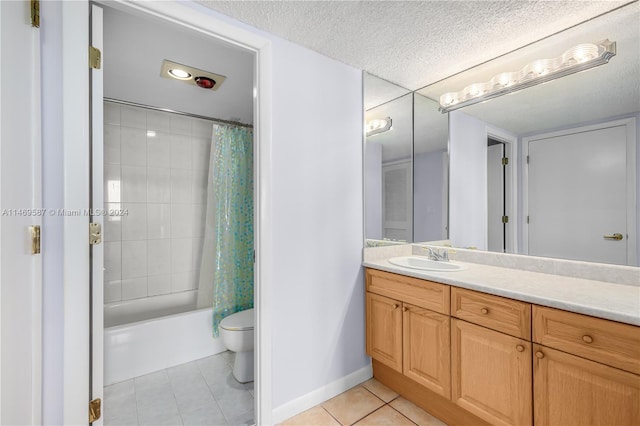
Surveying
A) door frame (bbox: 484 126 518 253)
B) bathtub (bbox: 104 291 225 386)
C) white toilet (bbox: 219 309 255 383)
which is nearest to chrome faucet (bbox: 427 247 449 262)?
door frame (bbox: 484 126 518 253)

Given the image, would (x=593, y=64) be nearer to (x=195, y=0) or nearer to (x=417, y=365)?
(x=417, y=365)

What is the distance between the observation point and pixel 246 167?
2686 millimetres

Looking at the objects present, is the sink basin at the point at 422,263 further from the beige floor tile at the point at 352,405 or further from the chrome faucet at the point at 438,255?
the beige floor tile at the point at 352,405

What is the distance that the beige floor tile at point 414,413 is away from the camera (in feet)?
5.26

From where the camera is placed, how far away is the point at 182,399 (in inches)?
71.6

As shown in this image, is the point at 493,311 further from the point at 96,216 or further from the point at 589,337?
the point at 96,216

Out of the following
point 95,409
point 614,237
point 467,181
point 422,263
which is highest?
point 467,181

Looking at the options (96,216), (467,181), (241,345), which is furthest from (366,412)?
(96,216)

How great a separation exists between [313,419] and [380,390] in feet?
1.69

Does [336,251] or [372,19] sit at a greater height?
[372,19]

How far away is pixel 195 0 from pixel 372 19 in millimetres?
871

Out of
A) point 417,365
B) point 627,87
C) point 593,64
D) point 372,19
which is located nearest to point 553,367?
point 417,365

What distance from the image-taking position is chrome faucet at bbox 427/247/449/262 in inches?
78.4

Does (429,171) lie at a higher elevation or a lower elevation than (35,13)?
lower
